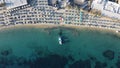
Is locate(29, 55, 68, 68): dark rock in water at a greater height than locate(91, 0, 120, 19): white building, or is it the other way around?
locate(91, 0, 120, 19): white building

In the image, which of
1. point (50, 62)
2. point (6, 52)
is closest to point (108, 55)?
point (50, 62)

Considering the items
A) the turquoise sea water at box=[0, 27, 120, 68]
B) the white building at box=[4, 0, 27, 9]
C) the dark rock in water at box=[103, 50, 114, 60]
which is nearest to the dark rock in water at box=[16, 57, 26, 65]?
the turquoise sea water at box=[0, 27, 120, 68]

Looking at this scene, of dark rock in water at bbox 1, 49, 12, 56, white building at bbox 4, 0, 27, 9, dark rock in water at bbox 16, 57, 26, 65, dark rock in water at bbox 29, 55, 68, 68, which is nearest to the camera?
dark rock in water at bbox 29, 55, 68, 68

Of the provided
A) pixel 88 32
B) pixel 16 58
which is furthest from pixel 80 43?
pixel 16 58

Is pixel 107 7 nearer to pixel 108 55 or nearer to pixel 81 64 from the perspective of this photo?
pixel 108 55

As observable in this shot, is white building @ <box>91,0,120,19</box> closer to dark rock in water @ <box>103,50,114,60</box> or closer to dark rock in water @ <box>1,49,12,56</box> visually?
dark rock in water @ <box>103,50,114,60</box>

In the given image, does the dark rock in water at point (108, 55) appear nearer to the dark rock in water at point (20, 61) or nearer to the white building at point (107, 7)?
the white building at point (107, 7)

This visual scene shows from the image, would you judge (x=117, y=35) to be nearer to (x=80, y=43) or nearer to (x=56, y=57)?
(x=80, y=43)
